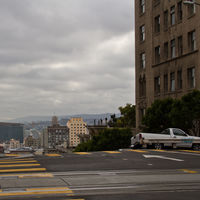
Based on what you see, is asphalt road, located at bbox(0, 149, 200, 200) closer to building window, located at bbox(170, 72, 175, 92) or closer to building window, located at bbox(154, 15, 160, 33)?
building window, located at bbox(170, 72, 175, 92)

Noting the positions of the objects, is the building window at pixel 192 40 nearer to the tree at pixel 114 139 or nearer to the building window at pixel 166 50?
the building window at pixel 166 50

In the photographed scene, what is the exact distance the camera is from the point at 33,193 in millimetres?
10258

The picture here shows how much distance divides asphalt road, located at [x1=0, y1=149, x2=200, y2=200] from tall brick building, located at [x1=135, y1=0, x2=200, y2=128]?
29.1m

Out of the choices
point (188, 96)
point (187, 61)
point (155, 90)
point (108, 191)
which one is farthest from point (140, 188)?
point (155, 90)

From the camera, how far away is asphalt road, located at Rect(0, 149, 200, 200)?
33.3 feet

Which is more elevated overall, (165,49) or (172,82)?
(165,49)

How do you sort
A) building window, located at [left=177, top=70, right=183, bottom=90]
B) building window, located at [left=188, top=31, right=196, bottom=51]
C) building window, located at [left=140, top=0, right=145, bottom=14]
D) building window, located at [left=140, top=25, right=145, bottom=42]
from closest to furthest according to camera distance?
building window, located at [left=188, top=31, right=196, bottom=51]
building window, located at [left=177, top=70, right=183, bottom=90]
building window, located at [left=140, top=25, right=145, bottom=42]
building window, located at [left=140, top=0, right=145, bottom=14]

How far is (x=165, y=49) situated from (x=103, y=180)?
136 feet

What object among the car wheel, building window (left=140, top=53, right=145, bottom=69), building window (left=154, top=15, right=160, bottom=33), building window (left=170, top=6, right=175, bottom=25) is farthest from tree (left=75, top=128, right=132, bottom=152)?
the car wheel

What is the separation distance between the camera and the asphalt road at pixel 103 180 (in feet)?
33.3

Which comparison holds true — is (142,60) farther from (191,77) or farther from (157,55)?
(191,77)

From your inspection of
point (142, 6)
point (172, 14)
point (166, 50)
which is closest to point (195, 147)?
point (166, 50)

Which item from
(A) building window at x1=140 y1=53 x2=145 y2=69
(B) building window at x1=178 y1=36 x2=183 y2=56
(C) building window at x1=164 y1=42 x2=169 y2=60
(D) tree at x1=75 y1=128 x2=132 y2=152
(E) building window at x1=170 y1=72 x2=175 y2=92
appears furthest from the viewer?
(D) tree at x1=75 y1=128 x2=132 y2=152

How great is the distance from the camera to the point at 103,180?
1251cm
